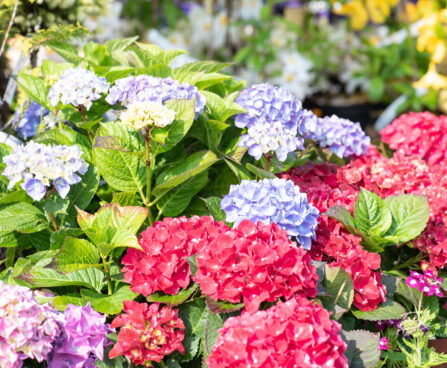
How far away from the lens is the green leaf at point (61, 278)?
1232 millimetres

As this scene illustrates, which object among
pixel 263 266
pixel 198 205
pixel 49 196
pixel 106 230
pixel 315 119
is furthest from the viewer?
pixel 315 119

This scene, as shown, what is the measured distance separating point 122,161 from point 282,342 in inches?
26.5

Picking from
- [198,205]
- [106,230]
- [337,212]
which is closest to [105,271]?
[106,230]

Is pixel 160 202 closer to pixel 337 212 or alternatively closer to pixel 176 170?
pixel 176 170

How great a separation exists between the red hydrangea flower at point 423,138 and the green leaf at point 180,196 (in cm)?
84

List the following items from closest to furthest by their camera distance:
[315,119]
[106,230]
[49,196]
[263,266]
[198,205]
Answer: [263,266] < [106,230] < [49,196] < [198,205] < [315,119]

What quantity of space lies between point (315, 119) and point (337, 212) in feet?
1.47

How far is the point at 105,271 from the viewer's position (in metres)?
1.27

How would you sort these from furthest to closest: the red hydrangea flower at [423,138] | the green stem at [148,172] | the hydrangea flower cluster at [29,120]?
1. the red hydrangea flower at [423,138]
2. the hydrangea flower cluster at [29,120]
3. the green stem at [148,172]

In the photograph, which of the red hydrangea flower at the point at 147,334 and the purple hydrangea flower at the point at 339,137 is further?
the purple hydrangea flower at the point at 339,137

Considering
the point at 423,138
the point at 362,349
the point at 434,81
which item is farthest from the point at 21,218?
Answer: the point at 434,81

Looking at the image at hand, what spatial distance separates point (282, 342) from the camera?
3.16ft

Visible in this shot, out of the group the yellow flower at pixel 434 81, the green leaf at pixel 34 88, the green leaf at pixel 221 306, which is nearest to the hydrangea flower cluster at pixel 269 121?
the green leaf at pixel 221 306

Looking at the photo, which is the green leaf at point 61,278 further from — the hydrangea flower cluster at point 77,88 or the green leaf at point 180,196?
the hydrangea flower cluster at point 77,88
